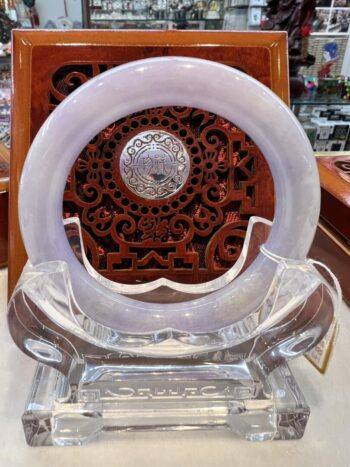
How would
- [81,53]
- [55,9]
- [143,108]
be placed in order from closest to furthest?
[143,108] < [81,53] < [55,9]

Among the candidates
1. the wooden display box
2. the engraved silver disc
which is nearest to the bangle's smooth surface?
the engraved silver disc

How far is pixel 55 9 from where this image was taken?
55.0 inches

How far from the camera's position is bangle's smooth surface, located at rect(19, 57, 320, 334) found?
43cm

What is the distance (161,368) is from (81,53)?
45 centimetres

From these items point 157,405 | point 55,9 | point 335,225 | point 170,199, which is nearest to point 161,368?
point 157,405

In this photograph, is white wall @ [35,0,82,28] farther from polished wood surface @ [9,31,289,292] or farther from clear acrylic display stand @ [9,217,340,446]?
clear acrylic display stand @ [9,217,340,446]

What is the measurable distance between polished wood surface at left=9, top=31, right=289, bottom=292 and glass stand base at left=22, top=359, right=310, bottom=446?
25 centimetres

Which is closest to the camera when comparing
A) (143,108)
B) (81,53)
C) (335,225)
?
(143,108)

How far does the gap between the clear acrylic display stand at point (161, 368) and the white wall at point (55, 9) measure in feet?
4.11

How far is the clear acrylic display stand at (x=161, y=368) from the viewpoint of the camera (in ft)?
1.46

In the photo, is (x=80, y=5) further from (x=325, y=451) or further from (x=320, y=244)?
(x=325, y=451)

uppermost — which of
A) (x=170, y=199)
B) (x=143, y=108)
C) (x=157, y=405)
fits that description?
(x=143, y=108)

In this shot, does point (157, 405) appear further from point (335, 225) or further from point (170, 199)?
point (335, 225)

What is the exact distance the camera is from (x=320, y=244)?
0.74 metres
